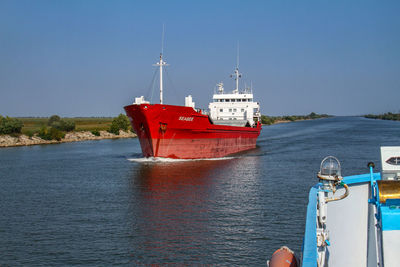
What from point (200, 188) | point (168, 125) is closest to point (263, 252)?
point (200, 188)

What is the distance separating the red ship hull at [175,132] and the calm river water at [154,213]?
4.95 ft

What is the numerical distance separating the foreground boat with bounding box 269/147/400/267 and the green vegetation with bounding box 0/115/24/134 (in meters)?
51.6

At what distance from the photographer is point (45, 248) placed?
36.6 ft

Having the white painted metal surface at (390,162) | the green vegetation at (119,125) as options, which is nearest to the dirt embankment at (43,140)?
the green vegetation at (119,125)

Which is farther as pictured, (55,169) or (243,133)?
(243,133)

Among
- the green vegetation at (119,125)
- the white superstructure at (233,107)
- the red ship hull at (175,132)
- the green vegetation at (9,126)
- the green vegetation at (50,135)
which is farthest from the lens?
the green vegetation at (119,125)

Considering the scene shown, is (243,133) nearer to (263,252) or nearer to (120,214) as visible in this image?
(120,214)

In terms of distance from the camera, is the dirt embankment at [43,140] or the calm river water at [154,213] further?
the dirt embankment at [43,140]

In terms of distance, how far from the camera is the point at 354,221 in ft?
21.7

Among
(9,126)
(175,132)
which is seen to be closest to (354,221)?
(175,132)

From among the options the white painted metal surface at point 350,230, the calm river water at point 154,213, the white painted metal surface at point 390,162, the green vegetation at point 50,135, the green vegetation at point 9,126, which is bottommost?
the calm river water at point 154,213

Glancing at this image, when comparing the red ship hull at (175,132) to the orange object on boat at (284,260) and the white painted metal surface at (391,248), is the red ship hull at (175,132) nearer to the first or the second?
the orange object on boat at (284,260)

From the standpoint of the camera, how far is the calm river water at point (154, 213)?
35.5 ft

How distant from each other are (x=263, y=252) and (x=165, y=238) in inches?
117
